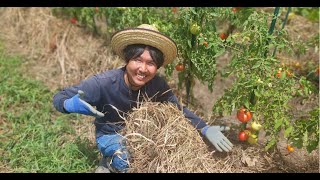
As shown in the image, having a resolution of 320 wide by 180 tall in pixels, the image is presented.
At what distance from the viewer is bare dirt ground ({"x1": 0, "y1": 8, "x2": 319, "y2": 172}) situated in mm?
3979

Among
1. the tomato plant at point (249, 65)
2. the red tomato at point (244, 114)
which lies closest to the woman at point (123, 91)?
the red tomato at point (244, 114)

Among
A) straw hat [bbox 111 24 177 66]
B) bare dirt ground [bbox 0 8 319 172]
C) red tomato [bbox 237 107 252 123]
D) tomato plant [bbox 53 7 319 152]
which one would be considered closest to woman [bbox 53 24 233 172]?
straw hat [bbox 111 24 177 66]

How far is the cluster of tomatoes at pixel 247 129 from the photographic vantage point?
2801mm

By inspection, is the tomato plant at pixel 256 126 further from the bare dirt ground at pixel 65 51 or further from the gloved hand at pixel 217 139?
the bare dirt ground at pixel 65 51

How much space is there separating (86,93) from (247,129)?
128 centimetres

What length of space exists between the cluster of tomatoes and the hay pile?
0.29 meters

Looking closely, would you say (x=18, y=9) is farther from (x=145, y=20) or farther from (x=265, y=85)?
(x=265, y=85)

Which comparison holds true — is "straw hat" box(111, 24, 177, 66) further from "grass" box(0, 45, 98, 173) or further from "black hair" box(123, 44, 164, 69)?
"grass" box(0, 45, 98, 173)

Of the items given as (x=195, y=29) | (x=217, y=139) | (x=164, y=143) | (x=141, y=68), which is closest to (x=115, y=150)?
(x=164, y=143)

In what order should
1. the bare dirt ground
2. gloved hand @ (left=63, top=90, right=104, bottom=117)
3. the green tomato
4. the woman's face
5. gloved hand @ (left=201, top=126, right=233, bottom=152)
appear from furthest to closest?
1. the bare dirt ground
2. the green tomato
3. gloved hand @ (left=201, top=126, right=233, bottom=152)
4. the woman's face
5. gloved hand @ (left=63, top=90, right=104, bottom=117)

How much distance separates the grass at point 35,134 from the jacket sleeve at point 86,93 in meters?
0.66

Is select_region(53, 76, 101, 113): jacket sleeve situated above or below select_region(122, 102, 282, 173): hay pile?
above

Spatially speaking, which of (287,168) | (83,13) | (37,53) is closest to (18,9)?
(37,53)

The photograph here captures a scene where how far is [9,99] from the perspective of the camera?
3.61 m
